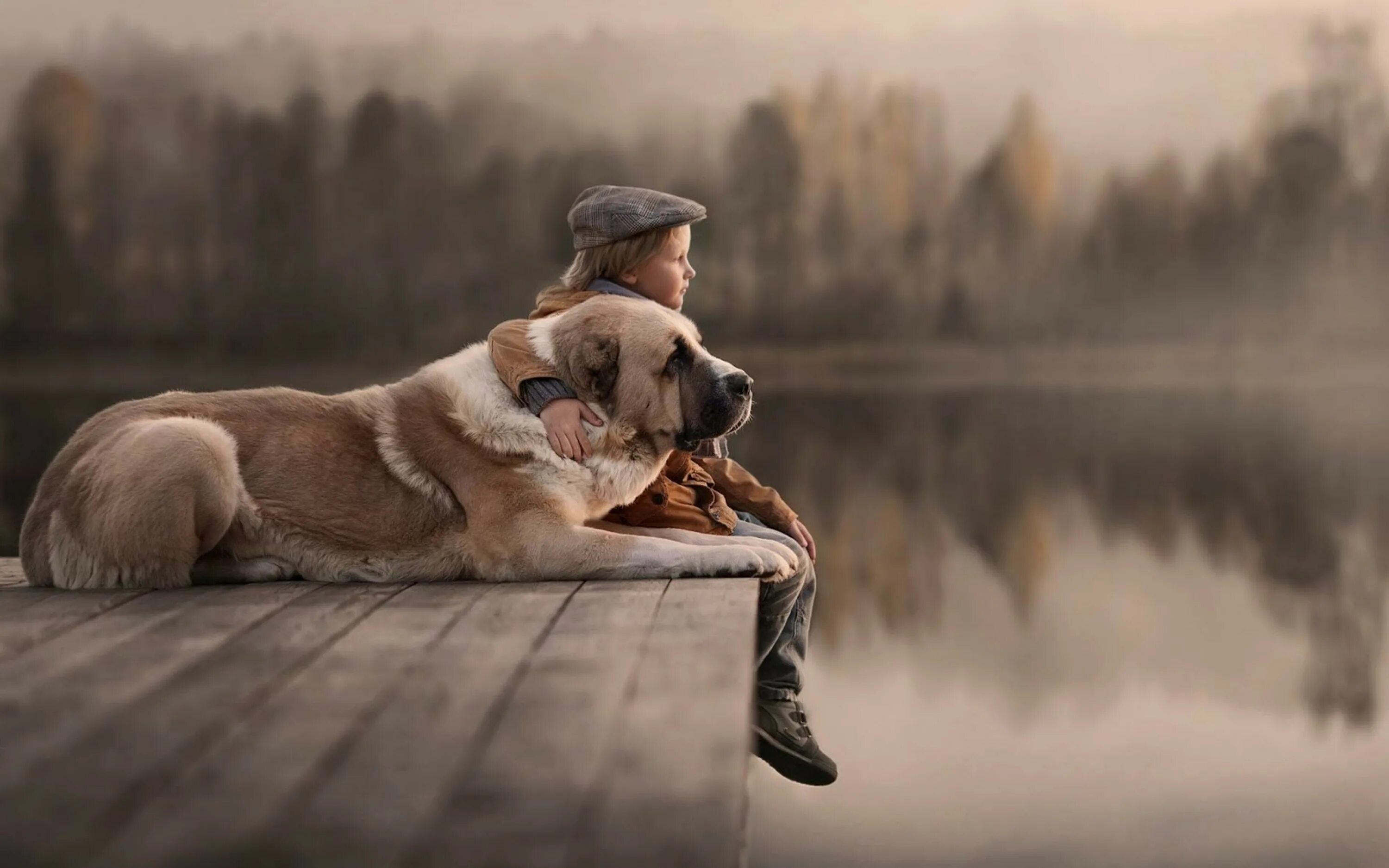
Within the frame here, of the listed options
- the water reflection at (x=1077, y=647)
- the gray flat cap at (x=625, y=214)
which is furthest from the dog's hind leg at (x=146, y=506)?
the water reflection at (x=1077, y=647)

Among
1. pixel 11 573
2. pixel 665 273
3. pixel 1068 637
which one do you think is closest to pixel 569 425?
pixel 665 273

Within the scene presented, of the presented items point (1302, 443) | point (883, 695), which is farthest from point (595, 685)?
point (1302, 443)

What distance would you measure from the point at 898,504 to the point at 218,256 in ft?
21.5

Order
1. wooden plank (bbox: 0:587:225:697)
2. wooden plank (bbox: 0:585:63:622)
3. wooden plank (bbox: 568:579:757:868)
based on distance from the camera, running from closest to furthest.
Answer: wooden plank (bbox: 568:579:757:868)
wooden plank (bbox: 0:587:225:697)
wooden plank (bbox: 0:585:63:622)

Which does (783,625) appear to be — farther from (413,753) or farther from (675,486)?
(413,753)

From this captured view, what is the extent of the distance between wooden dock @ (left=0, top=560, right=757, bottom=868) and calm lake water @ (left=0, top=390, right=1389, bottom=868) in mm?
3112

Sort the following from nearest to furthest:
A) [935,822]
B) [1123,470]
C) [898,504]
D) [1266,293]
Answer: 1. [935,822]
2. [898,504]
3. [1123,470]
4. [1266,293]

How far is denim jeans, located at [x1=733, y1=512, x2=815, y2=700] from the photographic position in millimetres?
3465

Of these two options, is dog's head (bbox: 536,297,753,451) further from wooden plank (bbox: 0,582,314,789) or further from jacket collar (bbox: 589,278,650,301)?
wooden plank (bbox: 0,582,314,789)

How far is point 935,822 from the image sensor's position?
20.7ft

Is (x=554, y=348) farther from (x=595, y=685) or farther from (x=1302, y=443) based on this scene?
(x=1302, y=443)

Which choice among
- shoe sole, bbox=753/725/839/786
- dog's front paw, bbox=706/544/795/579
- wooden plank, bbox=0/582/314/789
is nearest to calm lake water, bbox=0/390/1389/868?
shoe sole, bbox=753/725/839/786

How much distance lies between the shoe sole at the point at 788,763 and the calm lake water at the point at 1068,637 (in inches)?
69.8

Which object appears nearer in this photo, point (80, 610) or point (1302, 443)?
point (80, 610)
